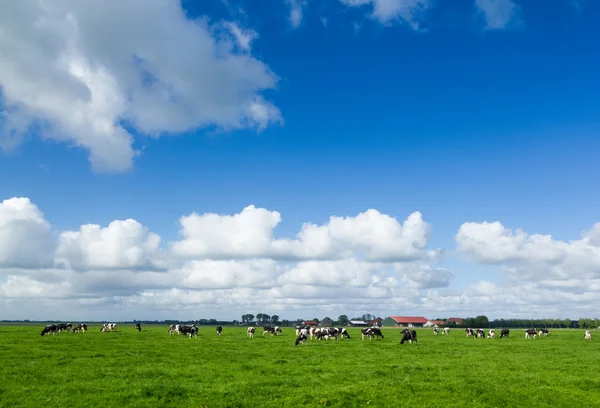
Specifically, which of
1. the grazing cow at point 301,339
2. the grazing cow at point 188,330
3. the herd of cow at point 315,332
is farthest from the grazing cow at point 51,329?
the grazing cow at point 301,339

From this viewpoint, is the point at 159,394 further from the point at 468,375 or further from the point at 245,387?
the point at 468,375

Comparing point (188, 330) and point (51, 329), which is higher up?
point (51, 329)

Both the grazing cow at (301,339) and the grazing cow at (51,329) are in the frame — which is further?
the grazing cow at (51,329)

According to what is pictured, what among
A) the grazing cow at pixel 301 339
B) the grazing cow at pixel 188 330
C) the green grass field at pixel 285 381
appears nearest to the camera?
the green grass field at pixel 285 381

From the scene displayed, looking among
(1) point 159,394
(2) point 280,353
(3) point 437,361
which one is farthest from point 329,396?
(2) point 280,353

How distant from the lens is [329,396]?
20.5m

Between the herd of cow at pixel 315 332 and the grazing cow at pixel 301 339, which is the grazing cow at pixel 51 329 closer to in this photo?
the herd of cow at pixel 315 332

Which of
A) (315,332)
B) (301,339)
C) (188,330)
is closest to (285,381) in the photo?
(301,339)

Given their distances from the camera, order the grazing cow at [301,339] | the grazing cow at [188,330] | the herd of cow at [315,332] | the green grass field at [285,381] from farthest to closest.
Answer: the grazing cow at [188,330] → the herd of cow at [315,332] → the grazing cow at [301,339] → the green grass field at [285,381]

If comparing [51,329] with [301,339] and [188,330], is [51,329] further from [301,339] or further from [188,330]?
[301,339]

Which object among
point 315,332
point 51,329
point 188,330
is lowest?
point 188,330

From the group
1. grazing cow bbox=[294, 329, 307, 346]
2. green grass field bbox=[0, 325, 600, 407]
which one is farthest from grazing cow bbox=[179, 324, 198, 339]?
green grass field bbox=[0, 325, 600, 407]

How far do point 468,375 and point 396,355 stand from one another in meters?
10.0

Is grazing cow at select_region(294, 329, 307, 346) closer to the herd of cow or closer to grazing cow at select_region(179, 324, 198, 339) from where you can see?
the herd of cow
